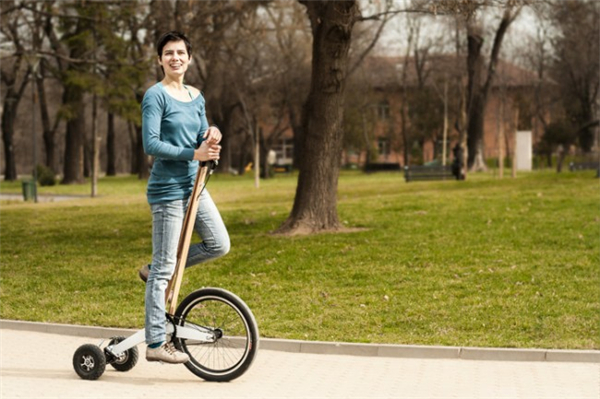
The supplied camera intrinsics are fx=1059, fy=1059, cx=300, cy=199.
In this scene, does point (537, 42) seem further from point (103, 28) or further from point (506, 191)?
point (506, 191)

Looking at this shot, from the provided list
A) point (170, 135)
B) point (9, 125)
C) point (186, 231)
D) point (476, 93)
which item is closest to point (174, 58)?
point (170, 135)

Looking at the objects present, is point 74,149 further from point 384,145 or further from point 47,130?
point 384,145

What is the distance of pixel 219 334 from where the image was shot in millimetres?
7223

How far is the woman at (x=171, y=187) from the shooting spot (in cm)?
709

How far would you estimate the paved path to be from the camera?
715 centimetres

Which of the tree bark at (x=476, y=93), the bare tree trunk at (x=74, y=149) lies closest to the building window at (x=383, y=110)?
the tree bark at (x=476, y=93)

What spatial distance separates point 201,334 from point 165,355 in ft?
0.97

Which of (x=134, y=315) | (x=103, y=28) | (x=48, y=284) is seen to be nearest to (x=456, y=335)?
(x=134, y=315)

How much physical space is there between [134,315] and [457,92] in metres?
58.7

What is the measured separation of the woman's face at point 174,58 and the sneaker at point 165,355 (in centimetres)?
185

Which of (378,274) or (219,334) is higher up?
(219,334)

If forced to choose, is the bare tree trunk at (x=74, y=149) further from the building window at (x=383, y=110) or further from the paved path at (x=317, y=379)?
the paved path at (x=317, y=379)

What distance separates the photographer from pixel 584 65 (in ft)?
203

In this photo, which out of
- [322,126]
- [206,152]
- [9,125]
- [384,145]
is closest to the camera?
[206,152]
